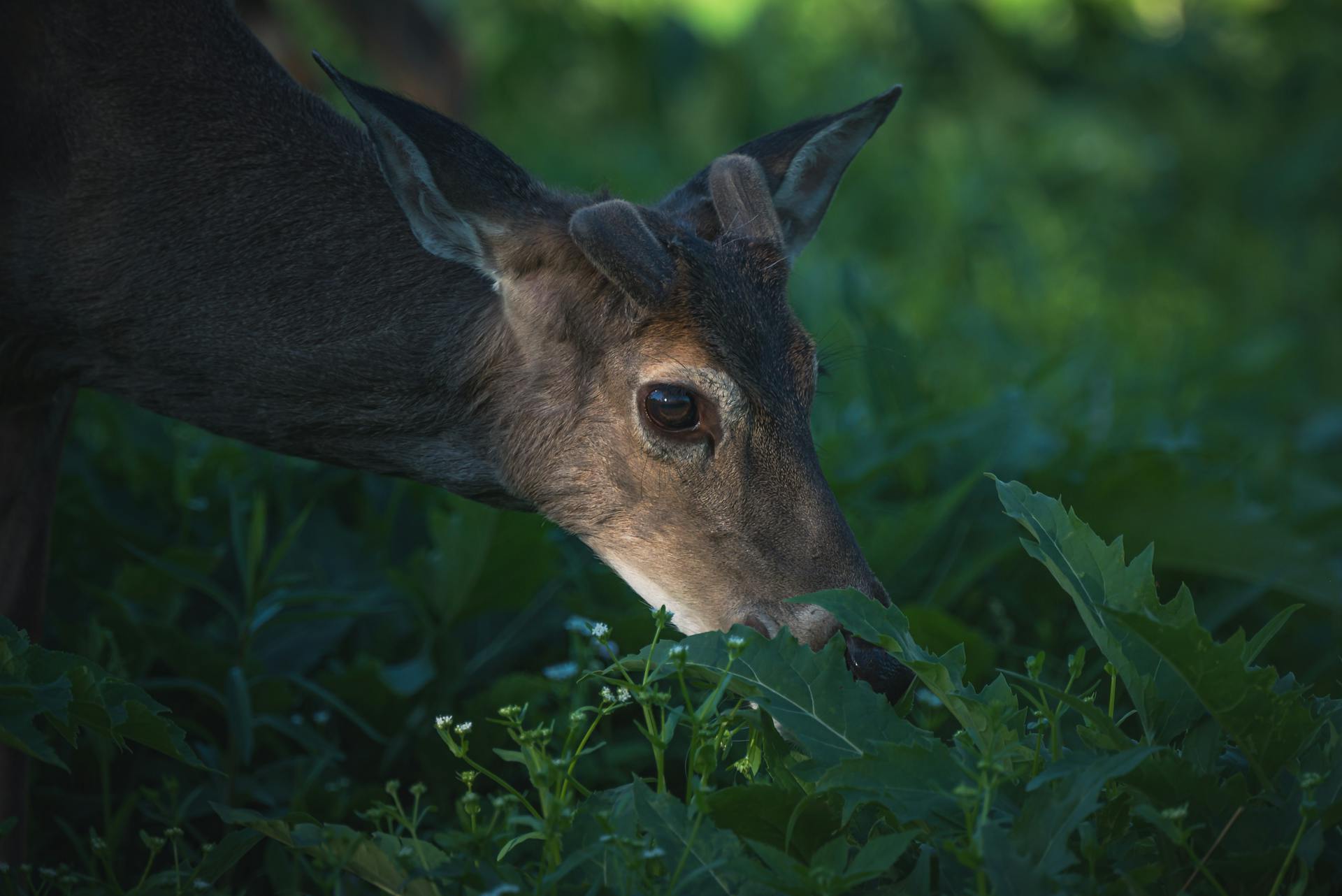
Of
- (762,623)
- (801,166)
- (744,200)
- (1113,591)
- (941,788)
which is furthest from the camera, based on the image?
(801,166)

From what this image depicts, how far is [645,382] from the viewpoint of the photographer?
3.04 m

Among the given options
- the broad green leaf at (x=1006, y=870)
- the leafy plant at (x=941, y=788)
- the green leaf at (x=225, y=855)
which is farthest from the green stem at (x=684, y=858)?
the green leaf at (x=225, y=855)

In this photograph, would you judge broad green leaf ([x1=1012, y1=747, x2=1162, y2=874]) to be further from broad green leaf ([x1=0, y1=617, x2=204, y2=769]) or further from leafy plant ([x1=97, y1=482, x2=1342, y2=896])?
broad green leaf ([x1=0, y1=617, x2=204, y2=769])

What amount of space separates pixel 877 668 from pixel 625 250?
3.35 ft

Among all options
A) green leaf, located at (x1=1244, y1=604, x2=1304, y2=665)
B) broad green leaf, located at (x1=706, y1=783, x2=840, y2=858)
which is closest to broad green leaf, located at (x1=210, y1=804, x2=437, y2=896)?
broad green leaf, located at (x1=706, y1=783, x2=840, y2=858)

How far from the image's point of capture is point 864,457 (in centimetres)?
462

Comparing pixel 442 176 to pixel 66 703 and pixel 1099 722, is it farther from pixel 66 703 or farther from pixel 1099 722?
pixel 1099 722

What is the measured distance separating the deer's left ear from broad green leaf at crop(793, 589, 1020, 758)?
117 centimetres

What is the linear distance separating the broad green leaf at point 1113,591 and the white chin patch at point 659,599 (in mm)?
737

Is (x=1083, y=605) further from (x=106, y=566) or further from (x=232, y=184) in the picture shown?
(x=106, y=566)

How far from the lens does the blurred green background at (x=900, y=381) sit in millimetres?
3463

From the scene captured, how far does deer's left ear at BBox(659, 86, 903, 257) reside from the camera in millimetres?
3480

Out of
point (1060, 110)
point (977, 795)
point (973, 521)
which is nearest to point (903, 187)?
point (1060, 110)

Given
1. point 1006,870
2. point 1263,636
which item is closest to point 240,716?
point 1006,870
